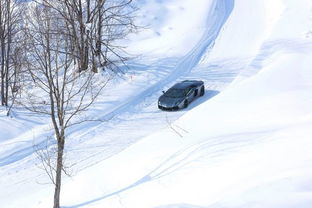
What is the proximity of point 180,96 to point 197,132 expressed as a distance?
6.31 m

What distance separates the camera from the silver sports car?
22.3m

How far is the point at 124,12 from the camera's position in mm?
40250

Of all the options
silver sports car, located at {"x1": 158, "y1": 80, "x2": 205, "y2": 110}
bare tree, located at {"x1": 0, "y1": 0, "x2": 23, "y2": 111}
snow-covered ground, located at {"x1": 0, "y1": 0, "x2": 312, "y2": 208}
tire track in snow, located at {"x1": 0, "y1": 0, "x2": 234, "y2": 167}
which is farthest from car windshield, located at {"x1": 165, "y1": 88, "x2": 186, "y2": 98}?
bare tree, located at {"x1": 0, "y1": 0, "x2": 23, "y2": 111}

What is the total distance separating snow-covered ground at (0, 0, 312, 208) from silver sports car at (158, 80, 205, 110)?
458 mm

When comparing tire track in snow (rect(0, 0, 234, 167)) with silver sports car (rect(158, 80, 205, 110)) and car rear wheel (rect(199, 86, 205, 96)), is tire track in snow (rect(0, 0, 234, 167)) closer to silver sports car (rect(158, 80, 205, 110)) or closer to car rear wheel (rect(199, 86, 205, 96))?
silver sports car (rect(158, 80, 205, 110))

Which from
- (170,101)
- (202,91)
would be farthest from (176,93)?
(202,91)

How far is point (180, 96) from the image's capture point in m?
22.5

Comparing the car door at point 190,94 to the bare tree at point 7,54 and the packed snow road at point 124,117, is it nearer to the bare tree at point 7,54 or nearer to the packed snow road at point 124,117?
the packed snow road at point 124,117

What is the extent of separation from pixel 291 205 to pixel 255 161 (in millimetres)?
3838

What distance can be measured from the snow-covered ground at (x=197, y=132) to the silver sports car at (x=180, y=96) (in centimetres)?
46

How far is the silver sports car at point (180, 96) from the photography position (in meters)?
22.3

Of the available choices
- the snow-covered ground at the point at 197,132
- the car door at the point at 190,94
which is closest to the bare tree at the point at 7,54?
the snow-covered ground at the point at 197,132

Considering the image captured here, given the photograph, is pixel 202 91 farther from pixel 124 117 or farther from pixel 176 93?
pixel 124 117

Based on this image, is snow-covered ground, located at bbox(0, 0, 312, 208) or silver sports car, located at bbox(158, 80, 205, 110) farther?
silver sports car, located at bbox(158, 80, 205, 110)
